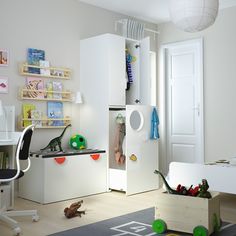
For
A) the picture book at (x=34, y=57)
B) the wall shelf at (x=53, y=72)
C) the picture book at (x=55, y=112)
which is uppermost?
the picture book at (x=34, y=57)

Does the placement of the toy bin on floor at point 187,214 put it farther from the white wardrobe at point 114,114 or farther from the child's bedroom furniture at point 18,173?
the white wardrobe at point 114,114

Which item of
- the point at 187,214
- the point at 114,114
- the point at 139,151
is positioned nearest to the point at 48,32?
the point at 114,114

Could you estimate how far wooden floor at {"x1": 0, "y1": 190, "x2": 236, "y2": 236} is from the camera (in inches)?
120

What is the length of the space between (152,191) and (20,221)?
194 cm

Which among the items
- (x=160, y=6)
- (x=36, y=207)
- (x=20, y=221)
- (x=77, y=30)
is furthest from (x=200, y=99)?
(x=20, y=221)

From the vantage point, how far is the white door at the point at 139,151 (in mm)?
4398

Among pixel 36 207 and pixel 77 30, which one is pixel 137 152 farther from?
pixel 77 30

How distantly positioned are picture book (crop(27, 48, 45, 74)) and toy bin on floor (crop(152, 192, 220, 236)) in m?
→ 2.36

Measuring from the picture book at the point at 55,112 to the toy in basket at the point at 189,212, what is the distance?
211 cm

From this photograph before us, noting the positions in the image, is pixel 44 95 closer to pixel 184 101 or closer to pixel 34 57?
pixel 34 57

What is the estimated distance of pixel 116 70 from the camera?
466 cm

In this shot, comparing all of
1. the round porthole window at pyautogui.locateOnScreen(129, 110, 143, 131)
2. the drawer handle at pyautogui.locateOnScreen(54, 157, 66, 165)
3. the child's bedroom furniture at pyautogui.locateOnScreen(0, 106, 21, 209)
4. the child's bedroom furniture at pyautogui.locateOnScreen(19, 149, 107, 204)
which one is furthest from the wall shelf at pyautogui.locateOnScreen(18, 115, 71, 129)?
the round porthole window at pyautogui.locateOnScreen(129, 110, 143, 131)

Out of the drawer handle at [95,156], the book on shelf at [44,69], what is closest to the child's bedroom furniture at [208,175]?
the drawer handle at [95,156]

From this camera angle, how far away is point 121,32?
5512 millimetres
